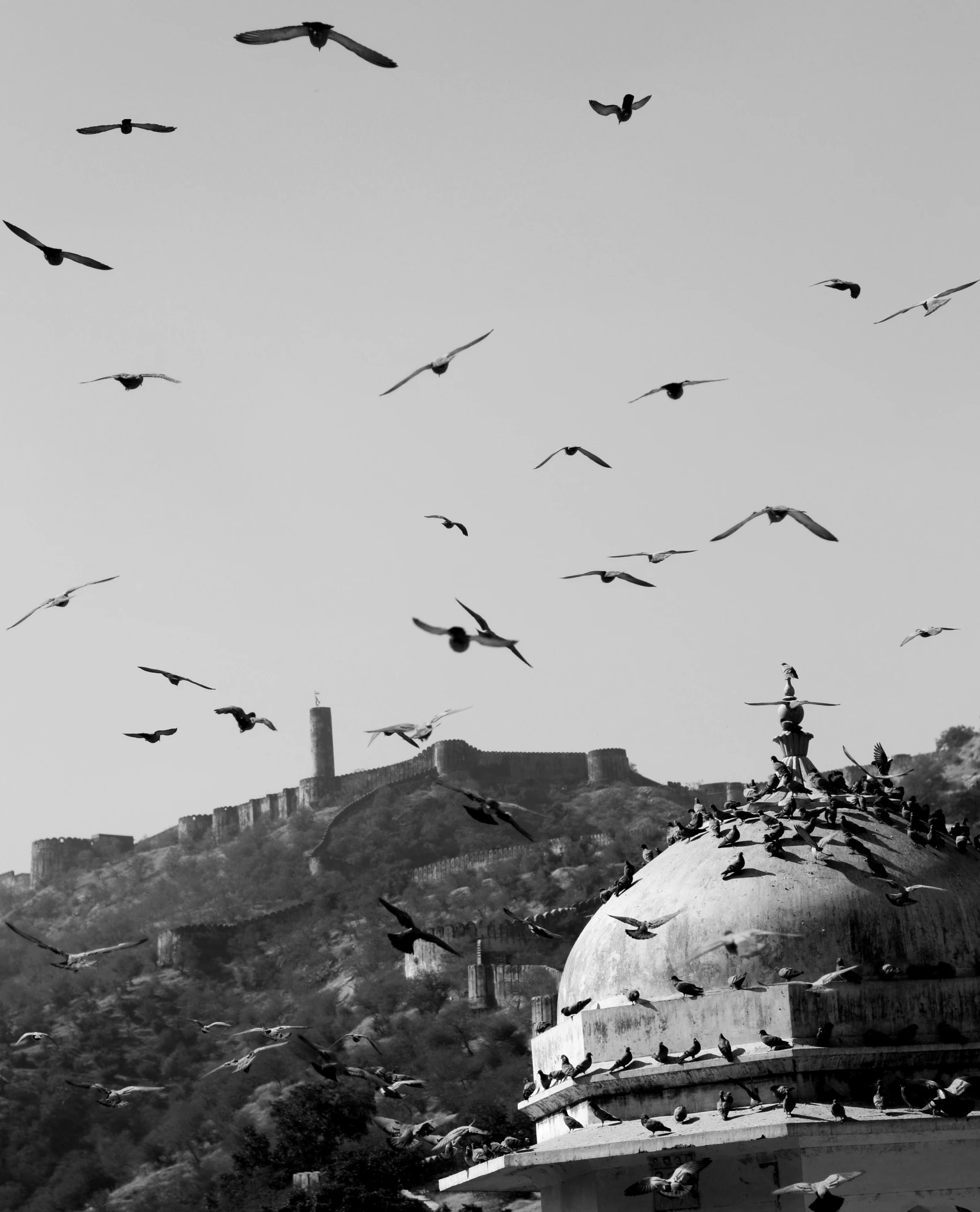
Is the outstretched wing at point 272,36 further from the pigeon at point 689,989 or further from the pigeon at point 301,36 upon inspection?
the pigeon at point 689,989

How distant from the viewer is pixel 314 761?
102812 mm

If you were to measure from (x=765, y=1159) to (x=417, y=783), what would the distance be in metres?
85.0

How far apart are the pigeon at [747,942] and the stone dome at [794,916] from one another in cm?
4

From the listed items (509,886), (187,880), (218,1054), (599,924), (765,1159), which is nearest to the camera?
(765,1159)

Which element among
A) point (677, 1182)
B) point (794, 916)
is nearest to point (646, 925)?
point (794, 916)

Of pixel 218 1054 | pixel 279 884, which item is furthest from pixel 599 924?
pixel 279 884

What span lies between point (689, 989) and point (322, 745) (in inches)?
3597

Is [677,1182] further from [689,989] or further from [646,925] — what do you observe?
[646,925]

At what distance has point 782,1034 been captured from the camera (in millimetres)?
12320

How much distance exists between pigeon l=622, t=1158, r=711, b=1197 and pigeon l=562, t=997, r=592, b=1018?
1292mm

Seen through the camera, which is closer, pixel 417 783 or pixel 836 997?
pixel 836 997

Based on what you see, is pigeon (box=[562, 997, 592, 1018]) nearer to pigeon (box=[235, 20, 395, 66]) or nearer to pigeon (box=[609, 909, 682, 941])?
pigeon (box=[609, 909, 682, 941])

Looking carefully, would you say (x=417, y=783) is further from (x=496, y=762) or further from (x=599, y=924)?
(x=599, y=924)

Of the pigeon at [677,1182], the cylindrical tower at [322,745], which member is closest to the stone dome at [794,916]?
the pigeon at [677,1182]
